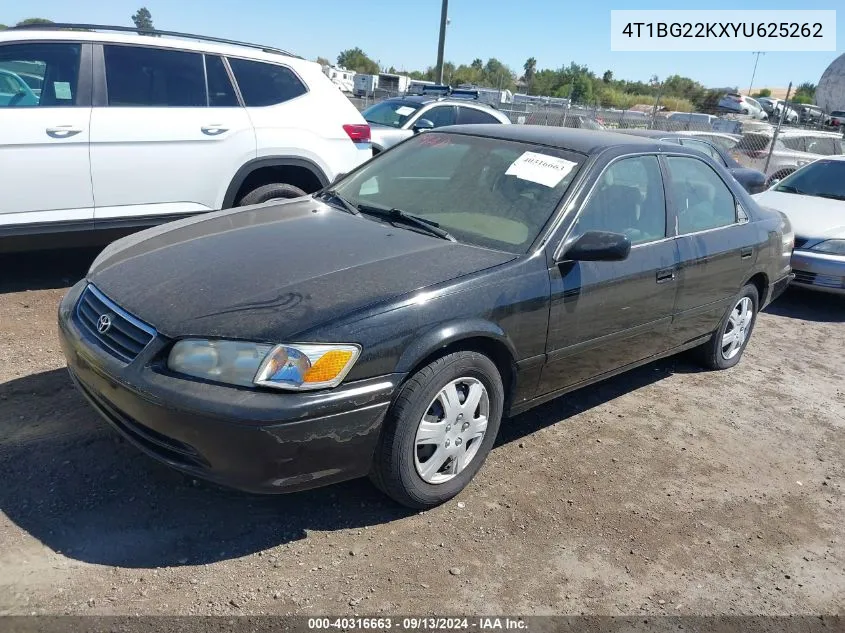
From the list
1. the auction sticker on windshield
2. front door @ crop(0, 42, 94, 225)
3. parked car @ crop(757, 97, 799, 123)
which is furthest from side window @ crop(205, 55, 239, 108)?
parked car @ crop(757, 97, 799, 123)

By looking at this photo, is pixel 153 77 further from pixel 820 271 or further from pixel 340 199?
pixel 820 271

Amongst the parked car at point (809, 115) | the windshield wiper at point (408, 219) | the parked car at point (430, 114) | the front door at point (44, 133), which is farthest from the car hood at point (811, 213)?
the parked car at point (809, 115)

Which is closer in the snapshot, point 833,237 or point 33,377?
point 33,377

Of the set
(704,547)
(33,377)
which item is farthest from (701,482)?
(33,377)

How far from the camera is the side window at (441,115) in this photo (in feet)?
35.8

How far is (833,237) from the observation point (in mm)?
7246

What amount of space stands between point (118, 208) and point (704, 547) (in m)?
4.54

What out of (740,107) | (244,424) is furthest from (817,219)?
(740,107)

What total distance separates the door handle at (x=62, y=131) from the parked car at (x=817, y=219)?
6.72 m

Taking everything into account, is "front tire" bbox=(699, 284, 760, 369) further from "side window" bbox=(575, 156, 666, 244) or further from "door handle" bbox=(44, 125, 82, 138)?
"door handle" bbox=(44, 125, 82, 138)

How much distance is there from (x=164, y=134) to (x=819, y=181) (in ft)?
24.6

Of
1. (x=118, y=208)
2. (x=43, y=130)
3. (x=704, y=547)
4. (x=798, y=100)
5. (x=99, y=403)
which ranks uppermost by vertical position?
(x=798, y=100)

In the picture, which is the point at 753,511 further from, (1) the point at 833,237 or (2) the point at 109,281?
(1) the point at 833,237

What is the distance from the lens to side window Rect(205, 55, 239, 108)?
5.73 metres
